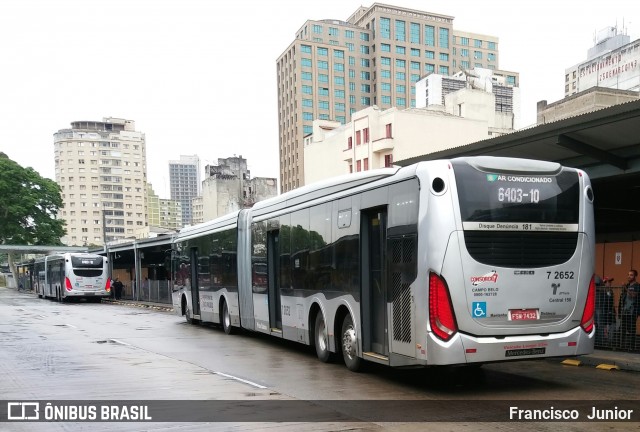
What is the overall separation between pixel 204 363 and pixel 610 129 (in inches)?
352

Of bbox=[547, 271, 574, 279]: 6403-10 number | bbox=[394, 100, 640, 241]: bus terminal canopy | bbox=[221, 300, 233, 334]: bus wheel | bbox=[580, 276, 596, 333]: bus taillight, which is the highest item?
bbox=[394, 100, 640, 241]: bus terminal canopy

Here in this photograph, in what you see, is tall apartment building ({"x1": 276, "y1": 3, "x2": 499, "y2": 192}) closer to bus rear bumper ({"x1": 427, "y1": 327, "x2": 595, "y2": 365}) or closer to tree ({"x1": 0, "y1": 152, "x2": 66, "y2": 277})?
tree ({"x1": 0, "y1": 152, "x2": 66, "y2": 277})

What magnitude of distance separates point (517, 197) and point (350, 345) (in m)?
3.95

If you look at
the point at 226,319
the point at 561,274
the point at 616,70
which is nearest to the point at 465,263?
the point at 561,274

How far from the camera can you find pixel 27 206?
7138 cm

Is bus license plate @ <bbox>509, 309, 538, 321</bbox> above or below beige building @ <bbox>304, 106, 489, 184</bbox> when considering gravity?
below

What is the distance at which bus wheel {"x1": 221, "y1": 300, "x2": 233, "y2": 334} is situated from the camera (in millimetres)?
18250

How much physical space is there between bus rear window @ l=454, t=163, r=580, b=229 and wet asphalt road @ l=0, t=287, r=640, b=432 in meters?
2.48

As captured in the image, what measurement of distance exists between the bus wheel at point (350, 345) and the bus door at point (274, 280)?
3.77 m

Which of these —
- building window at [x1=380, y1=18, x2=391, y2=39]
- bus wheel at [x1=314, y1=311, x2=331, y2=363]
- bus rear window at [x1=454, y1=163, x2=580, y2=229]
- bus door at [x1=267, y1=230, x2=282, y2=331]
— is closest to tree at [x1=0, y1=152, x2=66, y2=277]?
bus door at [x1=267, y1=230, x2=282, y2=331]

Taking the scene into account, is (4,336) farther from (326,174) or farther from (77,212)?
(77,212)

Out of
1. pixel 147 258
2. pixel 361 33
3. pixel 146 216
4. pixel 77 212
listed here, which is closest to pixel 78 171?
pixel 77 212

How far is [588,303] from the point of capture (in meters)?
9.00

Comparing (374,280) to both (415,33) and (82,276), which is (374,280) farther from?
(415,33)
